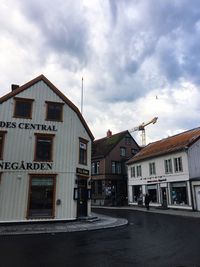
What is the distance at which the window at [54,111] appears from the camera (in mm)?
19403

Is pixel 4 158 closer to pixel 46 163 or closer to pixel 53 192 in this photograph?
pixel 46 163

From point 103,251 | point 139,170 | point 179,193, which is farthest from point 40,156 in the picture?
point 139,170

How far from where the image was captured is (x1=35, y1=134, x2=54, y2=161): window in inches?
728

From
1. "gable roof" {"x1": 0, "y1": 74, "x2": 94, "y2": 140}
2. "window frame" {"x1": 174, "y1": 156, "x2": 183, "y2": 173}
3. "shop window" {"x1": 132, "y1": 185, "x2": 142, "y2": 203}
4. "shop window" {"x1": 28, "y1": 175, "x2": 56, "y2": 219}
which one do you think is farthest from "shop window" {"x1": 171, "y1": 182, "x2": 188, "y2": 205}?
"shop window" {"x1": 28, "y1": 175, "x2": 56, "y2": 219}

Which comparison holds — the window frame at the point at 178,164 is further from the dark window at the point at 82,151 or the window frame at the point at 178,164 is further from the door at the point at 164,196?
the dark window at the point at 82,151

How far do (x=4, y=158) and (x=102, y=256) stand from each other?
11.6 metres

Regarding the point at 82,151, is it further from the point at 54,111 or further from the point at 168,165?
the point at 168,165

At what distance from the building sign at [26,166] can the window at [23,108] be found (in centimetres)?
350

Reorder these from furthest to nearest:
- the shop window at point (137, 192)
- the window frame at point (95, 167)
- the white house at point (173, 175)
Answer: the window frame at point (95, 167)
the shop window at point (137, 192)
the white house at point (173, 175)

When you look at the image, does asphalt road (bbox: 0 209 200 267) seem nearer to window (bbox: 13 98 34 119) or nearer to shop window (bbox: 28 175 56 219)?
shop window (bbox: 28 175 56 219)

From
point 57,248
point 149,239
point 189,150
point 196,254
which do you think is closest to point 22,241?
point 57,248

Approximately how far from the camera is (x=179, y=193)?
1110 inches

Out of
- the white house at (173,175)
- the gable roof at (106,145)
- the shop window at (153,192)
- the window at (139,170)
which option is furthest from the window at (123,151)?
the shop window at (153,192)

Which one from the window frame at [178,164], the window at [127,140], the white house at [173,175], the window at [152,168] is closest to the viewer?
the white house at [173,175]
